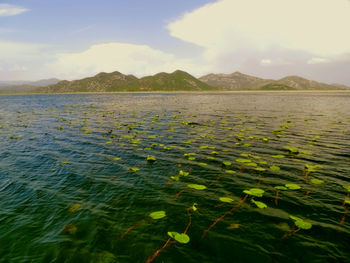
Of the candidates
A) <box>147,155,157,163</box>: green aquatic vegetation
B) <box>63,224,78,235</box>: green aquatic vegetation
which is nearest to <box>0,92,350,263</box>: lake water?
<box>63,224,78,235</box>: green aquatic vegetation

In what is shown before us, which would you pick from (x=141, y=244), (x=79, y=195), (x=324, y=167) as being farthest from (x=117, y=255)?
(x=324, y=167)

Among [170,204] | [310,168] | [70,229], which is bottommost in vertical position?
[70,229]

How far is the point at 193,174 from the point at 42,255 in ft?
28.2

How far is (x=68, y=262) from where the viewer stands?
593 centimetres

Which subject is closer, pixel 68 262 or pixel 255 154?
pixel 68 262

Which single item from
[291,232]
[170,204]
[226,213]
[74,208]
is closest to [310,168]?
[291,232]

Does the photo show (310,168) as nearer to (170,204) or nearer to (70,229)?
(170,204)

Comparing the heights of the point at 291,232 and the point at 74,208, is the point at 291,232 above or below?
above

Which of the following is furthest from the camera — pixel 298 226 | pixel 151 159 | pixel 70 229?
pixel 151 159

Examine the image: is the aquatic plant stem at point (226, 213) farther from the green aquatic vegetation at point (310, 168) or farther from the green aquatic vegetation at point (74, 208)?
the green aquatic vegetation at point (74, 208)

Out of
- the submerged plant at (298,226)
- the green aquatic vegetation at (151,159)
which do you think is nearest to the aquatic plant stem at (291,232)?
the submerged plant at (298,226)

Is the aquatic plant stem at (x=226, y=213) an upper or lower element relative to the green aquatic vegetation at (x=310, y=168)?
lower

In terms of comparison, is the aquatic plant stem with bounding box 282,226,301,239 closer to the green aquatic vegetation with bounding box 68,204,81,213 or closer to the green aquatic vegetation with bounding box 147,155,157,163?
the green aquatic vegetation with bounding box 68,204,81,213

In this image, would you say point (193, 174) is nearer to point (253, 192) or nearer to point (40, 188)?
point (253, 192)
